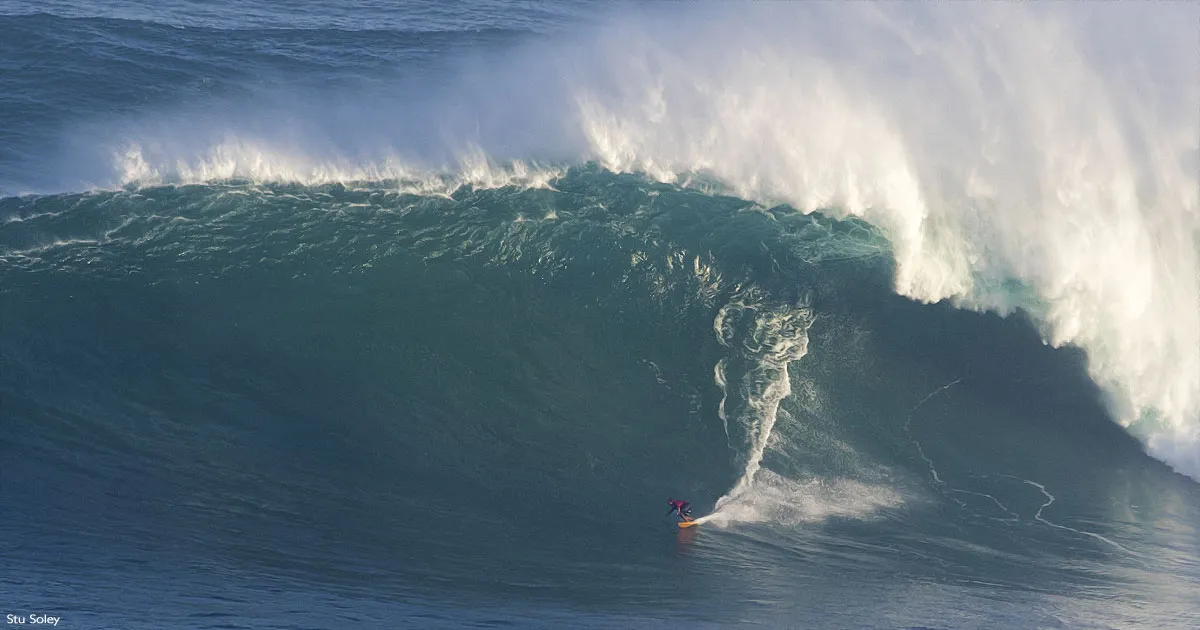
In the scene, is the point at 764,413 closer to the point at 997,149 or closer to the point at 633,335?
the point at 633,335

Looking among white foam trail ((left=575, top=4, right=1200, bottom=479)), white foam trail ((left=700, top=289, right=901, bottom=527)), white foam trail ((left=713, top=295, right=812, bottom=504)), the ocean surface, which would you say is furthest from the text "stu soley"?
white foam trail ((left=575, top=4, right=1200, bottom=479))

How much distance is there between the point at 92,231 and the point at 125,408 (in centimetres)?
380

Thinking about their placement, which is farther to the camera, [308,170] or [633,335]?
[308,170]

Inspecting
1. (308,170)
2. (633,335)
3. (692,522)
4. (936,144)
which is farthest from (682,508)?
(308,170)

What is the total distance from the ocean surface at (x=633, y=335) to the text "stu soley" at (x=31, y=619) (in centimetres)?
18

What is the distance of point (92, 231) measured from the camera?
18.3 meters

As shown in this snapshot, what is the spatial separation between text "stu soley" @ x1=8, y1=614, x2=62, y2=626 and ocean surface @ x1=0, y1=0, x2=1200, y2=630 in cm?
18

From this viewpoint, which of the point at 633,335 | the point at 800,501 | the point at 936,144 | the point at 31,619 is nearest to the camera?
the point at 31,619

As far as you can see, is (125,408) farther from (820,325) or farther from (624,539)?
(820,325)

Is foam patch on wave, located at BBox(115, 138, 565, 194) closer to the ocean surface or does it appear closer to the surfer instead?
the ocean surface

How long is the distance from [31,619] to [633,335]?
30.6 ft

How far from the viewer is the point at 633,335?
18.2m

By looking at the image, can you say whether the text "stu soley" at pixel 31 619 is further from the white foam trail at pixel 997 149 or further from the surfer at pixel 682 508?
the white foam trail at pixel 997 149

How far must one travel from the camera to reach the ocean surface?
13.7m
